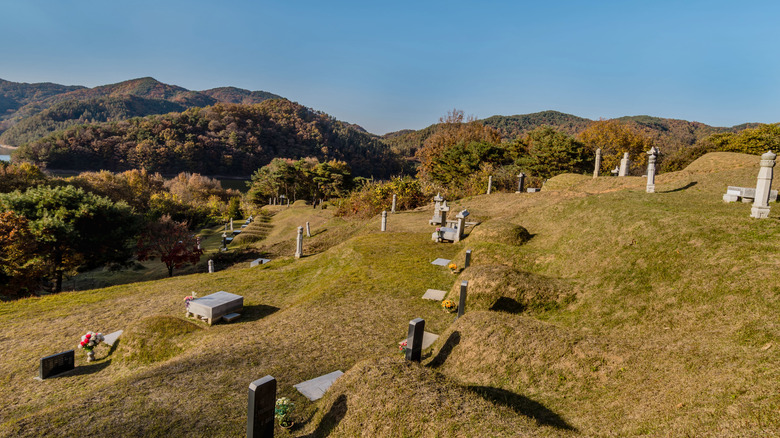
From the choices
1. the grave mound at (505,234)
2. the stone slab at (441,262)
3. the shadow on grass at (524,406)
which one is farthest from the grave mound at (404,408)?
the grave mound at (505,234)

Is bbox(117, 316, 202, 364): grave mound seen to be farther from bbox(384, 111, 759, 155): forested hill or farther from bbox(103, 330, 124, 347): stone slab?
bbox(384, 111, 759, 155): forested hill

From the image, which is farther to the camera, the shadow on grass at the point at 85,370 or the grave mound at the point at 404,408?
the shadow on grass at the point at 85,370

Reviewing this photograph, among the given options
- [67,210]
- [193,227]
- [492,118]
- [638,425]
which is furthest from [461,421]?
[492,118]

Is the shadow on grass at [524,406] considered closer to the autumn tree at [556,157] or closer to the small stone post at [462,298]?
the small stone post at [462,298]

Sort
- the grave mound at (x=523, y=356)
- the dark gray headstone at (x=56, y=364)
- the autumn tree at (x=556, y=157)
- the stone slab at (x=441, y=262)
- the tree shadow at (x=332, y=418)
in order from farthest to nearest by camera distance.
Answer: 1. the autumn tree at (x=556, y=157)
2. the stone slab at (x=441, y=262)
3. the dark gray headstone at (x=56, y=364)
4. the grave mound at (x=523, y=356)
5. the tree shadow at (x=332, y=418)

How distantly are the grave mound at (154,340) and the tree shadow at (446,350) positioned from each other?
715cm

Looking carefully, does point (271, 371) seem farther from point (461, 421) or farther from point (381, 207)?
point (381, 207)

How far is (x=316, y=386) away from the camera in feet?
23.3

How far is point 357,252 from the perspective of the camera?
1822cm

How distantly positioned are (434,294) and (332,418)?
25.7ft

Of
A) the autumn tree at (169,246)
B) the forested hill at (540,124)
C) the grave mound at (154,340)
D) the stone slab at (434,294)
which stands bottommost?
the autumn tree at (169,246)

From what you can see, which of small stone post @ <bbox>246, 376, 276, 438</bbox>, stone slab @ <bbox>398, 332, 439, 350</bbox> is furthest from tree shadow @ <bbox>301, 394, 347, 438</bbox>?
stone slab @ <bbox>398, 332, 439, 350</bbox>

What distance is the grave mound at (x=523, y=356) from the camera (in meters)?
6.13

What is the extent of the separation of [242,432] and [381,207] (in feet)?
95.7
